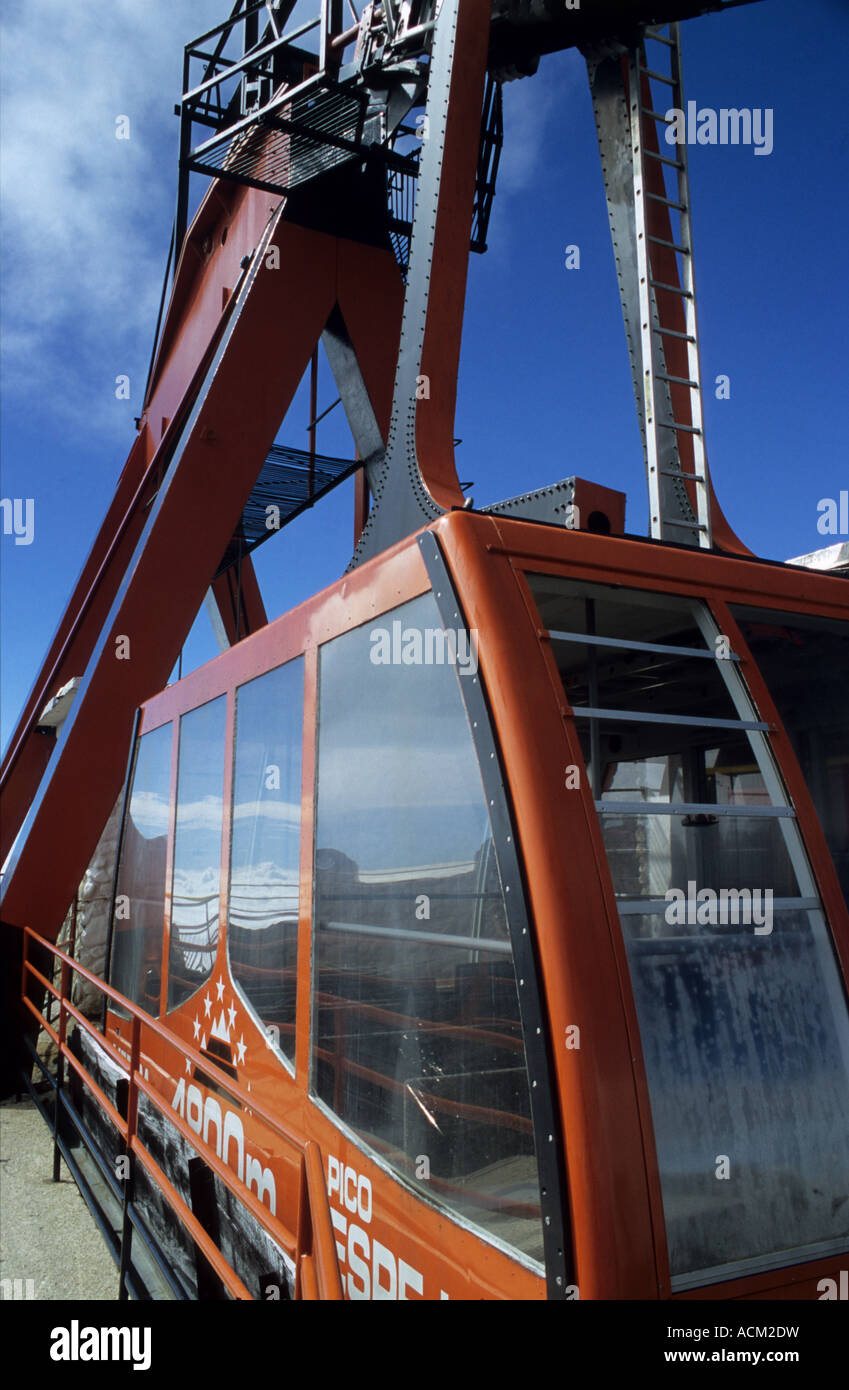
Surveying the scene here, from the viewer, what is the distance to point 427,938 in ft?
9.55

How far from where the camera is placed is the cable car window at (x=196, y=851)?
4949 mm

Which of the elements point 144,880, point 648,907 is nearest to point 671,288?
point 648,907

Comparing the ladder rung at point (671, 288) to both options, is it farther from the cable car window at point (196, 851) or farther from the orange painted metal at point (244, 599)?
the orange painted metal at point (244, 599)

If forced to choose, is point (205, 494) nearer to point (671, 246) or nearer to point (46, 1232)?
point (671, 246)

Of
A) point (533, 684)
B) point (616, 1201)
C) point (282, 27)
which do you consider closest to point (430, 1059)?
point (616, 1201)

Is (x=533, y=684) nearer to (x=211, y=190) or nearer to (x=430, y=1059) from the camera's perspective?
(x=430, y=1059)

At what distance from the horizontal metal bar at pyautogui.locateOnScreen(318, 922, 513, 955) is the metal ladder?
2.38 meters

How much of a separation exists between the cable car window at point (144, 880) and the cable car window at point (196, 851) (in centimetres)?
39

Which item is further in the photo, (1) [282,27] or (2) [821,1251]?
(1) [282,27]

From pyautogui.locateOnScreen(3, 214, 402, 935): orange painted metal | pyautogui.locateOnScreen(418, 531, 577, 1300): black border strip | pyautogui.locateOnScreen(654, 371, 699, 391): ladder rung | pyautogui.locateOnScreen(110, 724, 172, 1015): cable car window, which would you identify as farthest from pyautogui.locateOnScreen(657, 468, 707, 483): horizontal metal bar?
pyautogui.locateOnScreen(3, 214, 402, 935): orange painted metal

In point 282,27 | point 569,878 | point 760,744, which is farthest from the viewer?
point 282,27
